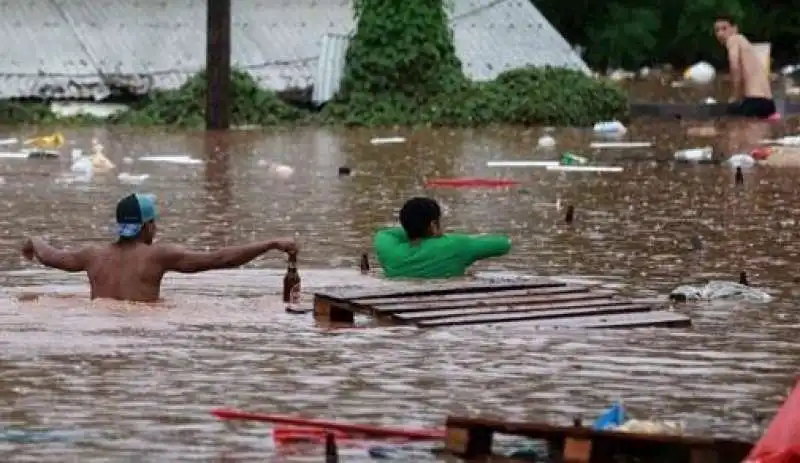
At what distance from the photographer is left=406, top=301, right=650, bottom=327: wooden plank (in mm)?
11164

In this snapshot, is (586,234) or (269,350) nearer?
(269,350)

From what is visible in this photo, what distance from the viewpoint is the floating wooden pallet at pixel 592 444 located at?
7.27m

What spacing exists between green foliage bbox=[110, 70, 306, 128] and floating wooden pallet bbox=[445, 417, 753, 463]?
2209cm

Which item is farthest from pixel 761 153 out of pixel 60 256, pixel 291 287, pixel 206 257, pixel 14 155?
pixel 60 256

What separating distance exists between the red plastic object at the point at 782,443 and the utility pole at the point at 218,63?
71.0 ft

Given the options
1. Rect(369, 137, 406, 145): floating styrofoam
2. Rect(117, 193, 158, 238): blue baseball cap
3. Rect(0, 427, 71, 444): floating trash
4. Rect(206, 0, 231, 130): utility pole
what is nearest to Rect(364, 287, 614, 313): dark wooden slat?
Rect(117, 193, 158, 238): blue baseball cap

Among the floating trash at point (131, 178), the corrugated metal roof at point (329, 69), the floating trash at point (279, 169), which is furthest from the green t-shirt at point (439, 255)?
the corrugated metal roof at point (329, 69)

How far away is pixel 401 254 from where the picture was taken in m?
13.0

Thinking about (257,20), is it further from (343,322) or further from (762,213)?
(343,322)

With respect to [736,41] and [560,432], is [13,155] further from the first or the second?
[560,432]

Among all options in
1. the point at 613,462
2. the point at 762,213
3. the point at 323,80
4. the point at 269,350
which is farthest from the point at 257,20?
the point at 613,462

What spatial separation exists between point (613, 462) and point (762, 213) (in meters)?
10.3

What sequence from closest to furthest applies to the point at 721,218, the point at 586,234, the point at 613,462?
the point at 613,462, the point at 586,234, the point at 721,218

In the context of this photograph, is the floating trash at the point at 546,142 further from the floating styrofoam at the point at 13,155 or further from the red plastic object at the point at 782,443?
the red plastic object at the point at 782,443
